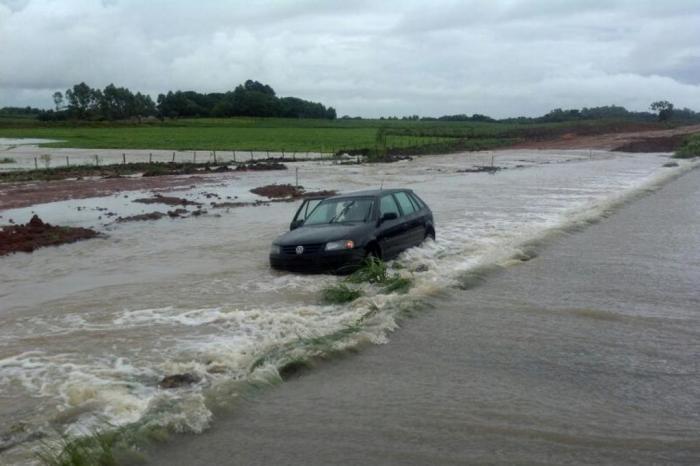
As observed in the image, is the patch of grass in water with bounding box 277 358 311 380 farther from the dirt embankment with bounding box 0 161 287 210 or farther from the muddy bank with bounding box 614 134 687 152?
the muddy bank with bounding box 614 134 687 152

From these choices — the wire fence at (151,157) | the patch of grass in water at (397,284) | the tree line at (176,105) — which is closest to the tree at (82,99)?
the tree line at (176,105)

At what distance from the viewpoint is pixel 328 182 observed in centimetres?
3662

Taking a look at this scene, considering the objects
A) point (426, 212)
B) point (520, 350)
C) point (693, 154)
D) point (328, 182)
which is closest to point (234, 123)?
point (693, 154)

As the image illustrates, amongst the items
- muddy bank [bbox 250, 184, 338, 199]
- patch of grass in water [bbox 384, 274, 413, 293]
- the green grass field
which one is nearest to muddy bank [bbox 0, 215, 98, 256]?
patch of grass in water [bbox 384, 274, 413, 293]

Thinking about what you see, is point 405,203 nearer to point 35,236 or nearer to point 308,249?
point 308,249

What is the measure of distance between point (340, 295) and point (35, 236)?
33.4 ft

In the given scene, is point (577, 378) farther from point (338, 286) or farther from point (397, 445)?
point (338, 286)

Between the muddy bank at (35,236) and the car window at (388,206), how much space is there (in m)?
8.08

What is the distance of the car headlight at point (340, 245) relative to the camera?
11.9m

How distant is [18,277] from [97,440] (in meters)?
9.23

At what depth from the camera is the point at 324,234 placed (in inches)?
482

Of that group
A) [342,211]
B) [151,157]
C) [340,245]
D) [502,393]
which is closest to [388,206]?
[342,211]

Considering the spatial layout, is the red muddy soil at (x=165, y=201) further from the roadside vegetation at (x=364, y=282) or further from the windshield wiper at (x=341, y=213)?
the roadside vegetation at (x=364, y=282)

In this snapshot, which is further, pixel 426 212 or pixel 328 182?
pixel 328 182
